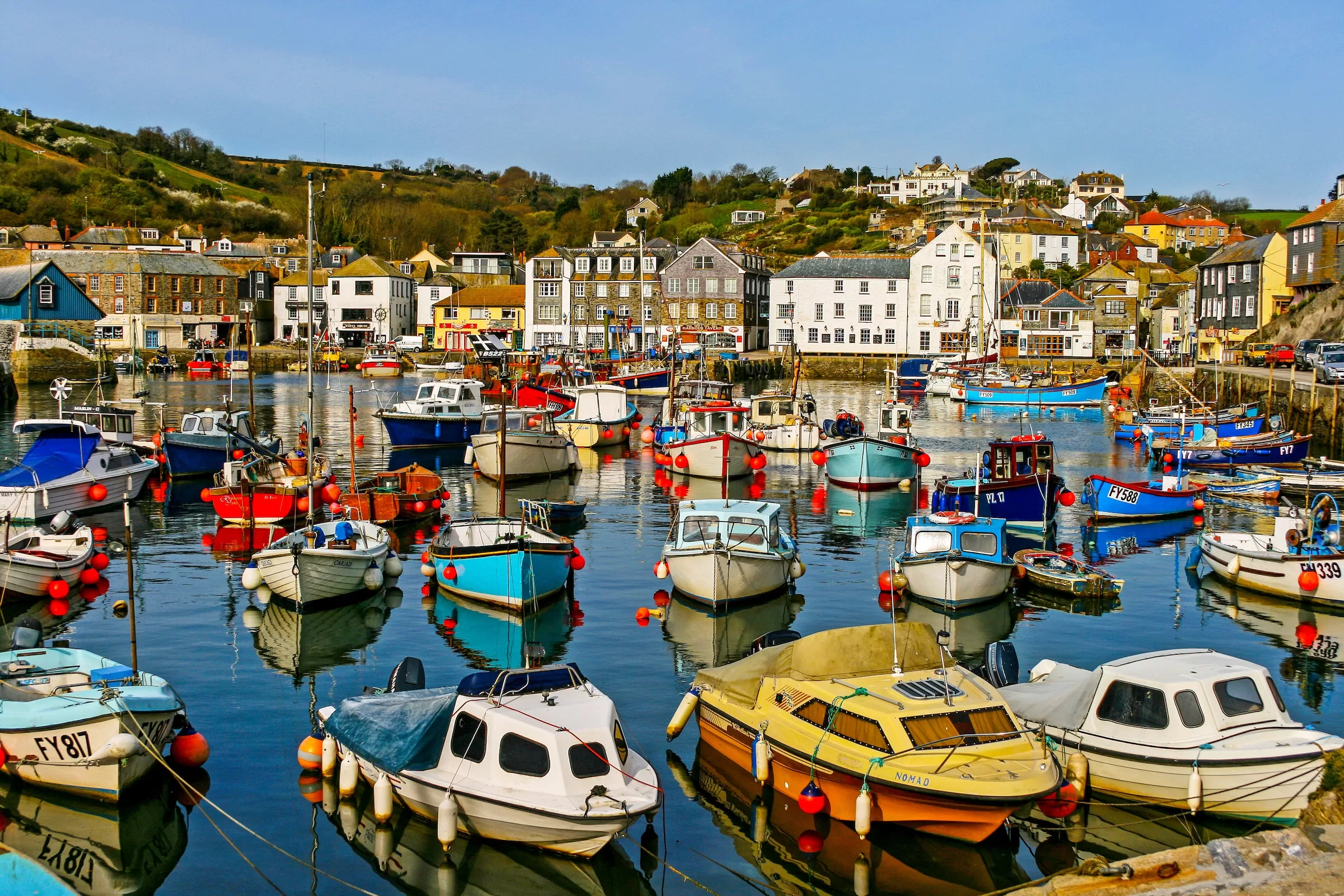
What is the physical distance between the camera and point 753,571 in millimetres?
25922

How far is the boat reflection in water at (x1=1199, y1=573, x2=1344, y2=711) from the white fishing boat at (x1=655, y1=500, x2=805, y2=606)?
9.81 meters

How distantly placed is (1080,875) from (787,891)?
408 cm

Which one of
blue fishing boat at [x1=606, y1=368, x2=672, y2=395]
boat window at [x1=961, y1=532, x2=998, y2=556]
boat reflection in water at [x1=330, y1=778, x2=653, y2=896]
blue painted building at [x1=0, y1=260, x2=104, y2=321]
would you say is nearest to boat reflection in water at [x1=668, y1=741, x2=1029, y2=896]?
boat reflection in water at [x1=330, y1=778, x2=653, y2=896]

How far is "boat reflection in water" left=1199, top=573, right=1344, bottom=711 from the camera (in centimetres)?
2214

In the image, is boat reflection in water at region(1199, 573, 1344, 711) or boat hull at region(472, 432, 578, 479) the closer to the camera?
boat reflection in water at region(1199, 573, 1344, 711)

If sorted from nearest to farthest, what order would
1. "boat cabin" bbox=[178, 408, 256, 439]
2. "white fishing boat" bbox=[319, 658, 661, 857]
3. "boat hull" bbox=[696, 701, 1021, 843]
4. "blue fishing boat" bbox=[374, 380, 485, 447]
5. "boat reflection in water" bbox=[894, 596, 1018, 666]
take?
"white fishing boat" bbox=[319, 658, 661, 857], "boat hull" bbox=[696, 701, 1021, 843], "boat reflection in water" bbox=[894, 596, 1018, 666], "boat cabin" bbox=[178, 408, 256, 439], "blue fishing boat" bbox=[374, 380, 485, 447]

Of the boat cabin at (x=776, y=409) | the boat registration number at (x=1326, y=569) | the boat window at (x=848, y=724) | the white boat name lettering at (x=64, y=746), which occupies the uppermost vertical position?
the boat cabin at (x=776, y=409)

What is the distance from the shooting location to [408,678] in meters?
18.2

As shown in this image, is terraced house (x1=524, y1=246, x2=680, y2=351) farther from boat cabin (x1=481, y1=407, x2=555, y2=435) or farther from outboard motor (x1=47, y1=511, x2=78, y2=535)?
outboard motor (x1=47, y1=511, x2=78, y2=535)

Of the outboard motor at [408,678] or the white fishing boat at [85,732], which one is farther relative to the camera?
the outboard motor at [408,678]

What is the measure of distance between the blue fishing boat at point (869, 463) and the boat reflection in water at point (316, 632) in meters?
20.7

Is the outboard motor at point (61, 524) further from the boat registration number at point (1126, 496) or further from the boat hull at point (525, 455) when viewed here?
the boat registration number at point (1126, 496)

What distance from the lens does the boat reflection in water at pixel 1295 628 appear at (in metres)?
22.1

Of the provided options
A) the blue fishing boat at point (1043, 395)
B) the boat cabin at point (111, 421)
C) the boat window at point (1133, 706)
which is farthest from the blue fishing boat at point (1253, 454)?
the boat cabin at point (111, 421)
